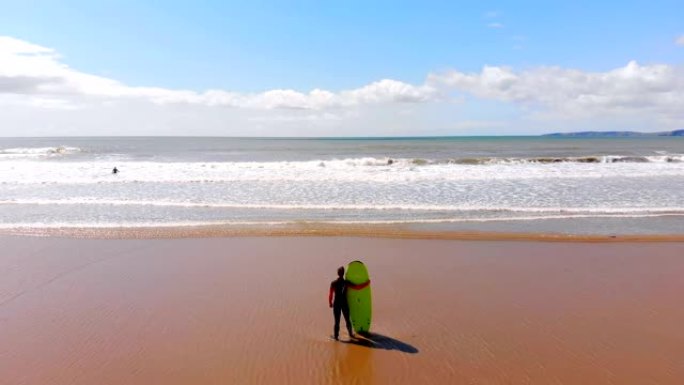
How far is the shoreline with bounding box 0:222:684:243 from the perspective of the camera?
13203mm

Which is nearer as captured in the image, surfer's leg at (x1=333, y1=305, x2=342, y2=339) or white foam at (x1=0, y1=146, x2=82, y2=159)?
surfer's leg at (x1=333, y1=305, x2=342, y2=339)

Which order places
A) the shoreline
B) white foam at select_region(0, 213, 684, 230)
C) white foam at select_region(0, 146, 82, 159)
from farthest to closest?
white foam at select_region(0, 146, 82, 159) → white foam at select_region(0, 213, 684, 230) → the shoreline

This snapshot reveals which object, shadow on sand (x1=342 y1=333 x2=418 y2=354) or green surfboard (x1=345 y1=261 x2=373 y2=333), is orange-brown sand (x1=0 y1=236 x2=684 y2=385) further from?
green surfboard (x1=345 y1=261 x2=373 y2=333)

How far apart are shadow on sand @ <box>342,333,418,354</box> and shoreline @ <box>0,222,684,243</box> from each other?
20.0 feet

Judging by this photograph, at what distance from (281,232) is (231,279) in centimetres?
411

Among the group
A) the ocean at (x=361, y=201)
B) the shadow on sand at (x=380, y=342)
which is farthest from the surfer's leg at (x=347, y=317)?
the ocean at (x=361, y=201)

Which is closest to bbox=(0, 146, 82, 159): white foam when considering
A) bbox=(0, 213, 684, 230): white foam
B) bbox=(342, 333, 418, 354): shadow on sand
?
bbox=(0, 213, 684, 230): white foam

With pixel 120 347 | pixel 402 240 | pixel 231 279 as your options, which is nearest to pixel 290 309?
pixel 231 279

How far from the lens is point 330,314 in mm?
8250

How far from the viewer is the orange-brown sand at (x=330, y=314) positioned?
6.45m

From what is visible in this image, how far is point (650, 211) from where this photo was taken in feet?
56.0

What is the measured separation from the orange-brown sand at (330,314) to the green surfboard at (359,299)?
1.09 feet

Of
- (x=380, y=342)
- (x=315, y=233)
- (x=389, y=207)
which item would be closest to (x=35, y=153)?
(x=389, y=207)

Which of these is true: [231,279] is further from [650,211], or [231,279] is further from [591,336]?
[650,211]
